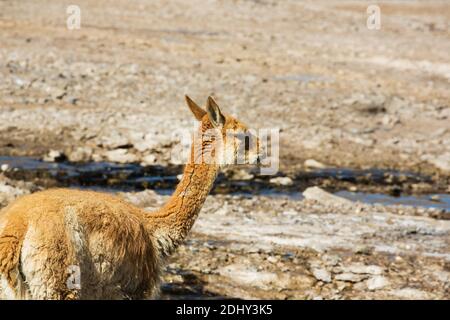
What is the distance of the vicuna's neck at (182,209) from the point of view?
6965 mm

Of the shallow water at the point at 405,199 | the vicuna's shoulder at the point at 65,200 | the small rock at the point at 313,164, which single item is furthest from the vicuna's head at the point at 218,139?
the small rock at the point at 313,164

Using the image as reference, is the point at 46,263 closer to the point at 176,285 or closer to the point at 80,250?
the point at 80,250

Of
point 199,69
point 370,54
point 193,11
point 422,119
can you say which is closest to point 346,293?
point 422,119

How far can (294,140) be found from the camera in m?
15.0

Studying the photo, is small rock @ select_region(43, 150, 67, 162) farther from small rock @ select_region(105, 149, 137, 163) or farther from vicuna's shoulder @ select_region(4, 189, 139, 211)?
vicuna's shoulder @ select_region(4, 189, 139, 211)

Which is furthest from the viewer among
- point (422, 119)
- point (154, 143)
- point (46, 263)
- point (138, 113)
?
point (422, 119)

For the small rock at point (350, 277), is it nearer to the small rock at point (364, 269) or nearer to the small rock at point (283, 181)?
the small rock at point (364, 269)

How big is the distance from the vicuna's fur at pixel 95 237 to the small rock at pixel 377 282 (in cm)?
246

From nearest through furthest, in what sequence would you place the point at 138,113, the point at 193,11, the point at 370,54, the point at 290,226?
1. the point at 290,226
2. the point at 138,113
3. the point at 370,54
4. the point at 193,11

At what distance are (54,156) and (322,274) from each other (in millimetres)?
5627

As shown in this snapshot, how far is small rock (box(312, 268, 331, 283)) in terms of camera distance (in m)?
9.30

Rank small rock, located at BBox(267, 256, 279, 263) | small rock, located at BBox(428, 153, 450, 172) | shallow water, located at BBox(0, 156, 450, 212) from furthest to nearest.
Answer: small rock, located at BBox(428, 153, 450, 172), shallow water, located at BBox(0, 156, 450, 212), small rock, located at BBox(267, 256, 279, 263)

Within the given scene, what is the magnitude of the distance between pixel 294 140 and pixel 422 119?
2948 millimetres

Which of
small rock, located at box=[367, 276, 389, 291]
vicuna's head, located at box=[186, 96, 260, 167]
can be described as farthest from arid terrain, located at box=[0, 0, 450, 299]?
vicuna's head, located at box=[186, 96, 260, 167]
